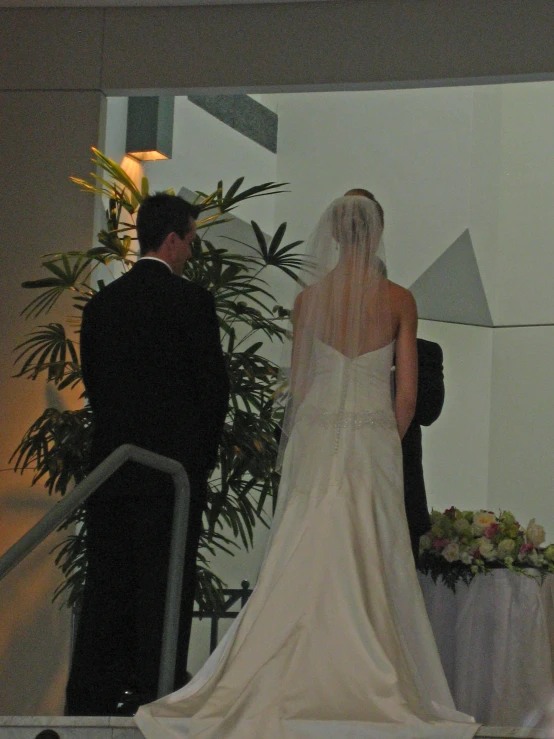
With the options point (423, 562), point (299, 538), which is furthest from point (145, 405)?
point (423, 562)

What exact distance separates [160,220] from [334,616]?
1384 millimetres

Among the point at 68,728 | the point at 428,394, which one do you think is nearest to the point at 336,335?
the point at 428,394

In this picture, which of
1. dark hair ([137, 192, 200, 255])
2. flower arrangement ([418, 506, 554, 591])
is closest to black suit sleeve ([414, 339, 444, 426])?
flower arrangement ([418, 506, 554, 591])

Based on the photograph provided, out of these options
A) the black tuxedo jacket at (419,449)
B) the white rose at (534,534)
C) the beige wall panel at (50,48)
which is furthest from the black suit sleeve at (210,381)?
the beige wall panel at (50,48)

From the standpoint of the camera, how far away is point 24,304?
5.61 meters

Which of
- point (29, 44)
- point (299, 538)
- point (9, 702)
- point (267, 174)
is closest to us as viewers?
point (299, 538)

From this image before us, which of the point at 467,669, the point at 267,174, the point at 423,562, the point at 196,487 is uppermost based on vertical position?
the point at 267,174

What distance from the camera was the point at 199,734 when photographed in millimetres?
2756

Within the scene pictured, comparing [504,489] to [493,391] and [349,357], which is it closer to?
[493,391]

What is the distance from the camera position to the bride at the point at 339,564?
9.48 ft

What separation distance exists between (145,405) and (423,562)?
1.46 meters

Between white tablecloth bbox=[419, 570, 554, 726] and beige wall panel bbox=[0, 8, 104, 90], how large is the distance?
3264mm

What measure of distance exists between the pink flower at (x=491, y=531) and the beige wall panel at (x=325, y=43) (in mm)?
2322

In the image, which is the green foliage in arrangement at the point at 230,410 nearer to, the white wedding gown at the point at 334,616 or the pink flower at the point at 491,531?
the pink flower at the point at 491,531
